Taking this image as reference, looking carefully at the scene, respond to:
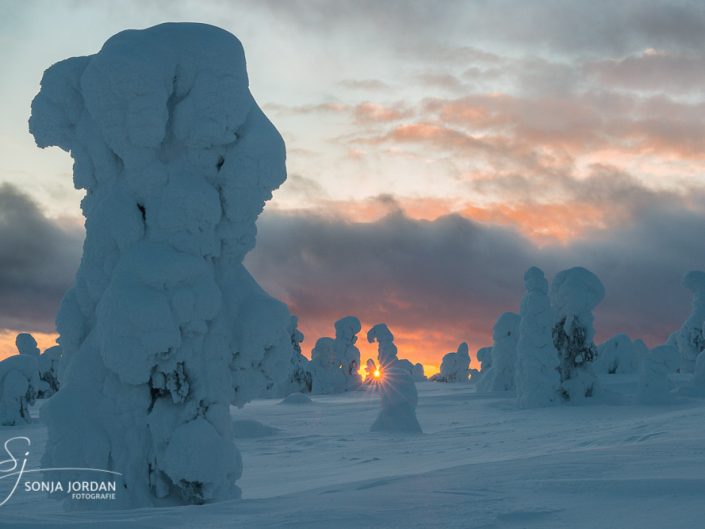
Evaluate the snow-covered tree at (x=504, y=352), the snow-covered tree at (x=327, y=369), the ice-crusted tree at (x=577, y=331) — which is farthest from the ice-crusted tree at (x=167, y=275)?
the snow-covered tree at (x=327, y=369)

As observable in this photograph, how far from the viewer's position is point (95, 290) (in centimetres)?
1117

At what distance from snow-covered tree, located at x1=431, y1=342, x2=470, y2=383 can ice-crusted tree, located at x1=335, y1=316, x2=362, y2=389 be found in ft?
45.5

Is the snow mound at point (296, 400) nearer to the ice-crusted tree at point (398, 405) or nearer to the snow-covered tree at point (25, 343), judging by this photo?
the ice-crusted tree at point (398, 405)

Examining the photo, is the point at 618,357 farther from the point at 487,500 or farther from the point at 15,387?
the point at 487,500

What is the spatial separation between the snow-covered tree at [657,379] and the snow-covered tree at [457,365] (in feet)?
126

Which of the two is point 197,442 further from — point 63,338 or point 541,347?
point 541,347

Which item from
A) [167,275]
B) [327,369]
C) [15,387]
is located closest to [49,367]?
[327,369]

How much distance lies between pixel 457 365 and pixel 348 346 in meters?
15.3

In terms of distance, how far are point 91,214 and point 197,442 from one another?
3.93 m

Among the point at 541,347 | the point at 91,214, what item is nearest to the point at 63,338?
the point at 91,214

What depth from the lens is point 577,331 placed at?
101ft

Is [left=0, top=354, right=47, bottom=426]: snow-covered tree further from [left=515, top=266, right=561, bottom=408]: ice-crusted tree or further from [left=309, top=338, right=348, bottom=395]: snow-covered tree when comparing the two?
[left=309, top=338, right=348, bottom=395]: snow-covered tree

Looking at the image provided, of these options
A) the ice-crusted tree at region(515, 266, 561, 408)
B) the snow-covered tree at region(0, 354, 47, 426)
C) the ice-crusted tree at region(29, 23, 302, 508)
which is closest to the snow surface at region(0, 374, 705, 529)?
the ice-crusted tree at region(29, 23, 302, 508)

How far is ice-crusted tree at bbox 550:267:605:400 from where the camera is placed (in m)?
30.3
